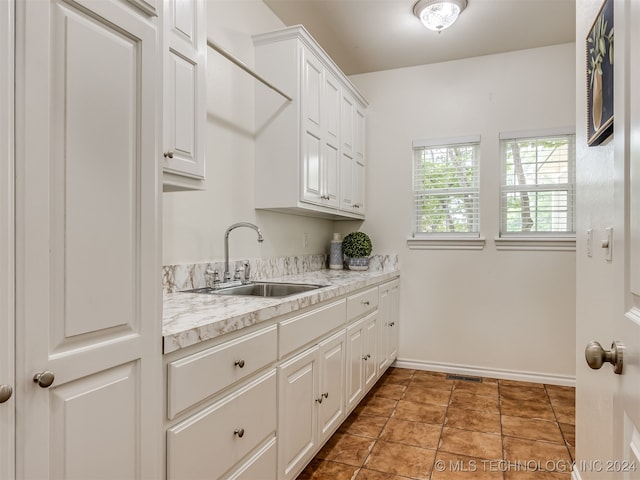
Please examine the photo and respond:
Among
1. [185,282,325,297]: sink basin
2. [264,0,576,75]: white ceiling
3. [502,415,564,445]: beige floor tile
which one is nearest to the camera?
[185,282,325,297]: sink basin

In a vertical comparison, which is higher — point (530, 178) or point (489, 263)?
point (530, 178)

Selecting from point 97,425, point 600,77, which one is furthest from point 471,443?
point 97,425

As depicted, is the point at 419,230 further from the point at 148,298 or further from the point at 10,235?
the point at 10,235

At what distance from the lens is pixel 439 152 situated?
12.0 feet

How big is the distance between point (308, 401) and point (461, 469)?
878mm

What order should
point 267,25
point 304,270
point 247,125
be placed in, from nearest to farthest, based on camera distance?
point 247,125, point 267,25, point 304,270

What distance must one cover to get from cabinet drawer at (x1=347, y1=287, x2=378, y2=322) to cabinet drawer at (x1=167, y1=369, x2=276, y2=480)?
3.01 ft

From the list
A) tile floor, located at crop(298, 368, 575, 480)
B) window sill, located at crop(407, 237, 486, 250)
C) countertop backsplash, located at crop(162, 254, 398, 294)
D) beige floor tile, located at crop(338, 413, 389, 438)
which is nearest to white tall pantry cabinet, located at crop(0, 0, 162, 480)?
countertop backsplash, located at crop(162, 254, 398, 294)

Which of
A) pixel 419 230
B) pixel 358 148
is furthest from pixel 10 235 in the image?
pixel 419 230

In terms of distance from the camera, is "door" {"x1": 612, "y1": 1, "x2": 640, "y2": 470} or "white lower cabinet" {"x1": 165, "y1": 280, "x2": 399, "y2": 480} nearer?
"door" {"x1": 612, "y1": 1, "x2": 640, "y2": 470}

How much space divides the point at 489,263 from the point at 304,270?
1.59 meters

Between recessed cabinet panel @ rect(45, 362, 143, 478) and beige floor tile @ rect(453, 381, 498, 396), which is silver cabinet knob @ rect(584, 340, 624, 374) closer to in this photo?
recessed cabinet panel @ rect(45, 362, 143, 478)

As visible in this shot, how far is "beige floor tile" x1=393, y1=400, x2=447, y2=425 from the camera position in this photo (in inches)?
103

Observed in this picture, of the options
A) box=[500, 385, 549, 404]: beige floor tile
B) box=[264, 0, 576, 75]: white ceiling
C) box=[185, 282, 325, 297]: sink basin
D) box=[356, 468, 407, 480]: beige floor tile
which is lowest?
box=[500, 385, 549, 404]: beige floor tile
